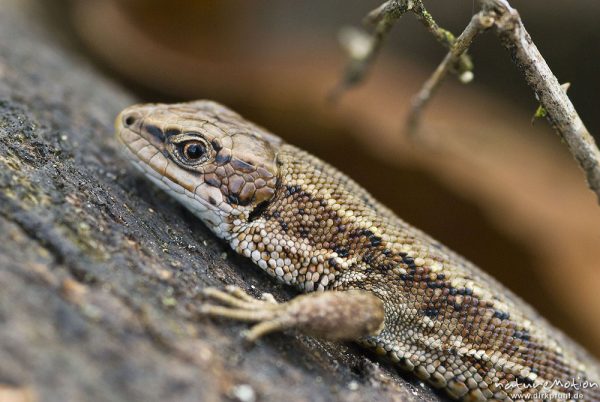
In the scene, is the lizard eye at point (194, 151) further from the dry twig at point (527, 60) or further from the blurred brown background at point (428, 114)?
the blurred brown background at point (428, 114)

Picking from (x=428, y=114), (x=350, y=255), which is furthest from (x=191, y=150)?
(x=428, y=114)

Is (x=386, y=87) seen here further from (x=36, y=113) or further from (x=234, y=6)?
(x=36, y=113)

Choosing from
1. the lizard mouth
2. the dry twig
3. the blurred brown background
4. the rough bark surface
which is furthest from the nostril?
the blurred brown background

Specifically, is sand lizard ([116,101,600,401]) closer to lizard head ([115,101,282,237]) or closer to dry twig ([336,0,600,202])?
lizard head ([115,101,282,237])

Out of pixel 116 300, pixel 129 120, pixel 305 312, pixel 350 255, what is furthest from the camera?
pixel 129 120

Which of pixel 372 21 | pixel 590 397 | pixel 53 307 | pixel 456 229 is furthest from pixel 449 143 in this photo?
pixel 53 307

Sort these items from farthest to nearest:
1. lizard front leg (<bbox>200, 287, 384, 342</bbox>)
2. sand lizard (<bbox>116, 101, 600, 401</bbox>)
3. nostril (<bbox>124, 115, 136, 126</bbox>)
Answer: nostril (<bbox>124, 115, 136, 126</bbox>) < sand lizard (<bbox>116, 101, 600, 401</bbox>) < lizard front leg (<bbox>200, 287, 384, 342</bbox>)

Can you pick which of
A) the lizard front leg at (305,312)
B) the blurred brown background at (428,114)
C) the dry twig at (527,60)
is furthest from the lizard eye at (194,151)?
the blurred brown background at (428,114)

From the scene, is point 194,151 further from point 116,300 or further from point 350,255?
point 116,300
